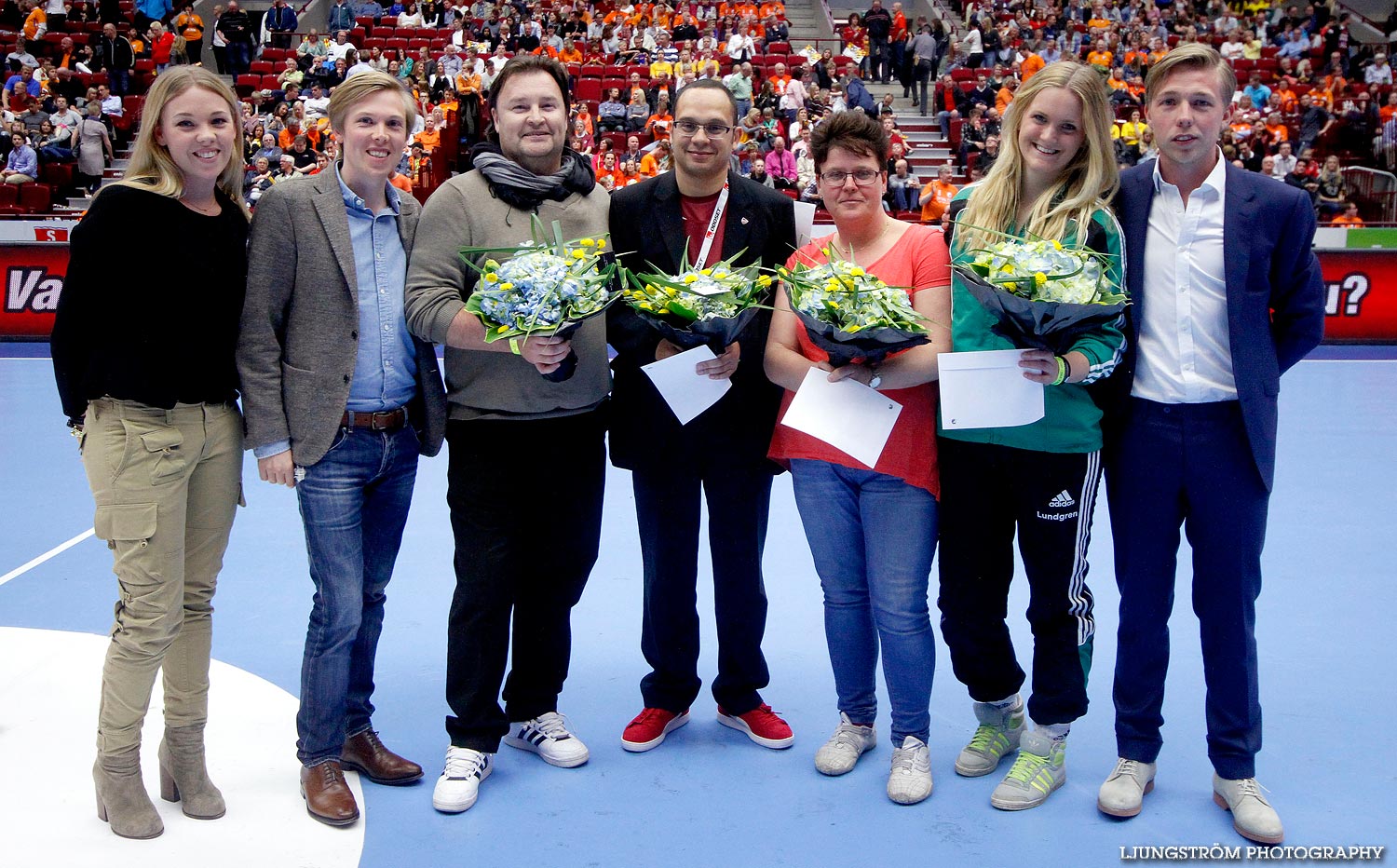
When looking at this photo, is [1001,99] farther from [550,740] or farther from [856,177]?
[550,740]

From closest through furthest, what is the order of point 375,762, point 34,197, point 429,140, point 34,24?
1. point 375,762
2. point 34,197
3. point 429,140
4. point 34,24

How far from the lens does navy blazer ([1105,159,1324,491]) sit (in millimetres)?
2809

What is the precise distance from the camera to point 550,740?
3336 millimetres

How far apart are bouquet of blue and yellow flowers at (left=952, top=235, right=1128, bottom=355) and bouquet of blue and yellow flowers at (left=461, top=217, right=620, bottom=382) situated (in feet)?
2.98

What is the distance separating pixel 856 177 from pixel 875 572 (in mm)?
1068

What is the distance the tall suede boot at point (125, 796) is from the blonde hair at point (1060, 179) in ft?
8.34

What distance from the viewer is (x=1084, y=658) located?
3127 millimetres

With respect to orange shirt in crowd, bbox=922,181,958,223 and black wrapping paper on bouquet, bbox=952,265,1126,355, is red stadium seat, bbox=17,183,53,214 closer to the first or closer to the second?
orange shirt in crowd, bbox=922,181,958,223

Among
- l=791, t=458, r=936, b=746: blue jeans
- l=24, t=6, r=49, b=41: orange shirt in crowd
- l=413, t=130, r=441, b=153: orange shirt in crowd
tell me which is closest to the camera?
l=791, t=458, r=936, b=746: blue jeans

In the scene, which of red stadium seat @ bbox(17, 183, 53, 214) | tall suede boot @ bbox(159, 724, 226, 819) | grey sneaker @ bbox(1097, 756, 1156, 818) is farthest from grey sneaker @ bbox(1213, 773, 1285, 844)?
red stadium seat @ bbox(17, 183, 53, 214)

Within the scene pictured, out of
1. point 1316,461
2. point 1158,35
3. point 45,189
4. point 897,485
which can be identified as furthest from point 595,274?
point 1158,35

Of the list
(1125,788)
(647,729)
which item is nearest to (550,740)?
(647,729)

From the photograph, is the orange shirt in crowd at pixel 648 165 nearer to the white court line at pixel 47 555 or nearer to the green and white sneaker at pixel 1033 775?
the white court line at pixel 47 555

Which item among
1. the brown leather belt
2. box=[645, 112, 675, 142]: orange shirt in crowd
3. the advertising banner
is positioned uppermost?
box=[645, 112, 675, 142]: orange shirt in crowd
